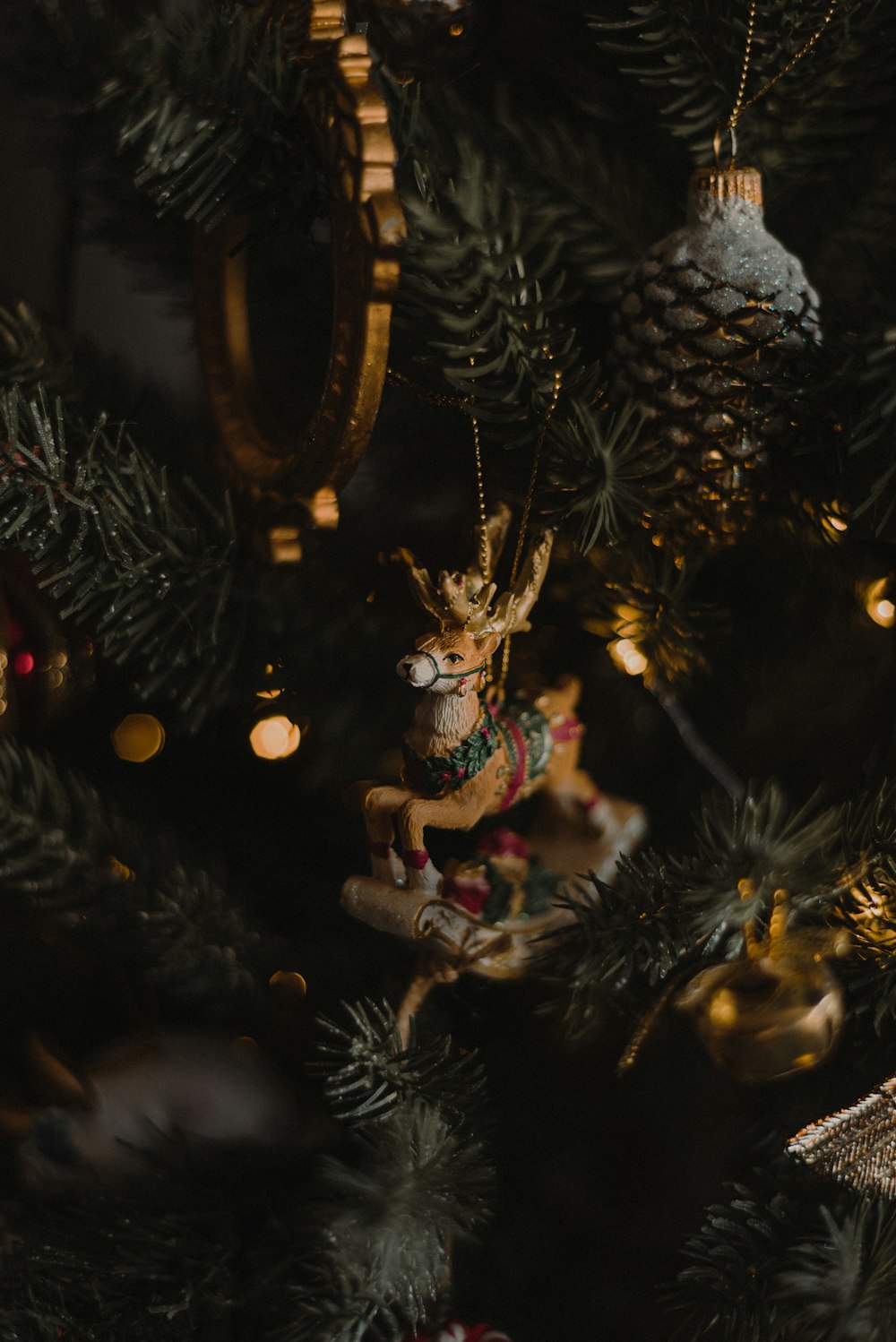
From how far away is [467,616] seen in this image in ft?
1.52

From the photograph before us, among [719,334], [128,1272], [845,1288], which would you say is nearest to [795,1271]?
[845,1288]

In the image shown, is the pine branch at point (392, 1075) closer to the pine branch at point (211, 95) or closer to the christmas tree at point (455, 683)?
the christmas tree at point (455, 683)

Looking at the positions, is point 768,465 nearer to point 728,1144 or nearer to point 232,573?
point 232,573

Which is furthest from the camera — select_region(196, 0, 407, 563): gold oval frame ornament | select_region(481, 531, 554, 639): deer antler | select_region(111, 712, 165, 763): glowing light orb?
select_region(111, 712, 165, 763): glowing light orb

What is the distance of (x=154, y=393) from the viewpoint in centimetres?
64

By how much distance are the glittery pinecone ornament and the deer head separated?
0.28ft

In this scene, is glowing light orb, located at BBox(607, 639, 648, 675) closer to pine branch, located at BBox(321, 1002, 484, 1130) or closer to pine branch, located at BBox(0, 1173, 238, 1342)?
pine branch, located at BBox(321, 1002, 484, 1130)

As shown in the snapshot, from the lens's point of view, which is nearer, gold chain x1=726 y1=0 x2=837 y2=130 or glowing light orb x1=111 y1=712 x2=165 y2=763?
gold chain x1=726 y1=0 x2=837 y2=130

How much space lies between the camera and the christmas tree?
414 millimetres

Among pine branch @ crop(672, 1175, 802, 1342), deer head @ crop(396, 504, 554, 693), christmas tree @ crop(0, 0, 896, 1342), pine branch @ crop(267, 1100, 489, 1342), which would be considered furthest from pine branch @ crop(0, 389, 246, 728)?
pine branch @ crop(672, 1175, 802, 1342)

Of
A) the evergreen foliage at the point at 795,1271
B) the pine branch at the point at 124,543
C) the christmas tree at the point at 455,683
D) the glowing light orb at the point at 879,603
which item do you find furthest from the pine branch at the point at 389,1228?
the glowing light orb at the point at 879,603

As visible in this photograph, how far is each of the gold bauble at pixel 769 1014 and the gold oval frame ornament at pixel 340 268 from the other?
253 mm

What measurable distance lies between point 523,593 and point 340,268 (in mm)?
159

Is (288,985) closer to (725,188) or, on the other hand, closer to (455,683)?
(455,683)
